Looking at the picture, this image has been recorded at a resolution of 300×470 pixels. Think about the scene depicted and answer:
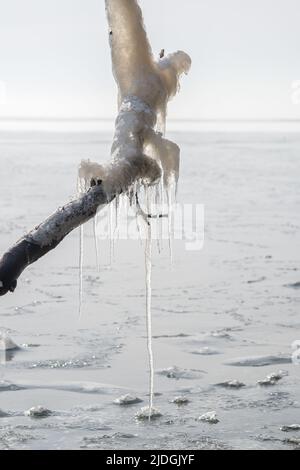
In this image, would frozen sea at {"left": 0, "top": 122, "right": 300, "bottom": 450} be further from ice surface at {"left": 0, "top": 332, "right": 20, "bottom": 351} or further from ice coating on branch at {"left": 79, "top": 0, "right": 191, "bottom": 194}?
ice coating on branch at {"left": 79, "top": 0, "right": 191, "bottom": 194}

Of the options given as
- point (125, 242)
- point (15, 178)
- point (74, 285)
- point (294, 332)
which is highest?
point (15, 178)

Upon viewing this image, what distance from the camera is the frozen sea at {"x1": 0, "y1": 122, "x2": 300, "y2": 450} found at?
20.9ft

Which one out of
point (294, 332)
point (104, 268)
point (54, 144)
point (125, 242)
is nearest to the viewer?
point (294, 332)

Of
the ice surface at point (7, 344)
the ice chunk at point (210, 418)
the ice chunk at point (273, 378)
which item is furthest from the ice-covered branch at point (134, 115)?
the ice surface at point (7, 344)

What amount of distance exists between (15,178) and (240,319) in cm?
1403

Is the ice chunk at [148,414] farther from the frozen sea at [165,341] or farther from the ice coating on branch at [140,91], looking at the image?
the ice coating on branch at [140,91]

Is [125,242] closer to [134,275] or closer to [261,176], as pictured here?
[134,275]

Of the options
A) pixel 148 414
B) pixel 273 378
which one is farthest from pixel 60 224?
pixel 273 378

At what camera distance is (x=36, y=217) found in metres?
15.9

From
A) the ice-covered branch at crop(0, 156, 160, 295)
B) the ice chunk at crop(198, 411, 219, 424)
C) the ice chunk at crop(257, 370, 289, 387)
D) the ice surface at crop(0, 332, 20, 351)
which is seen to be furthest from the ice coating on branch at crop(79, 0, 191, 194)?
the ice surface at crop(0, 332, 20, 351)

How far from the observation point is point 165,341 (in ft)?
28.3

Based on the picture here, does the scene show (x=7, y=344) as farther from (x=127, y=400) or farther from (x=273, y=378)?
(x=273, y=378)

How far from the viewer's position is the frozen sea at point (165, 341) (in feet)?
20.9
